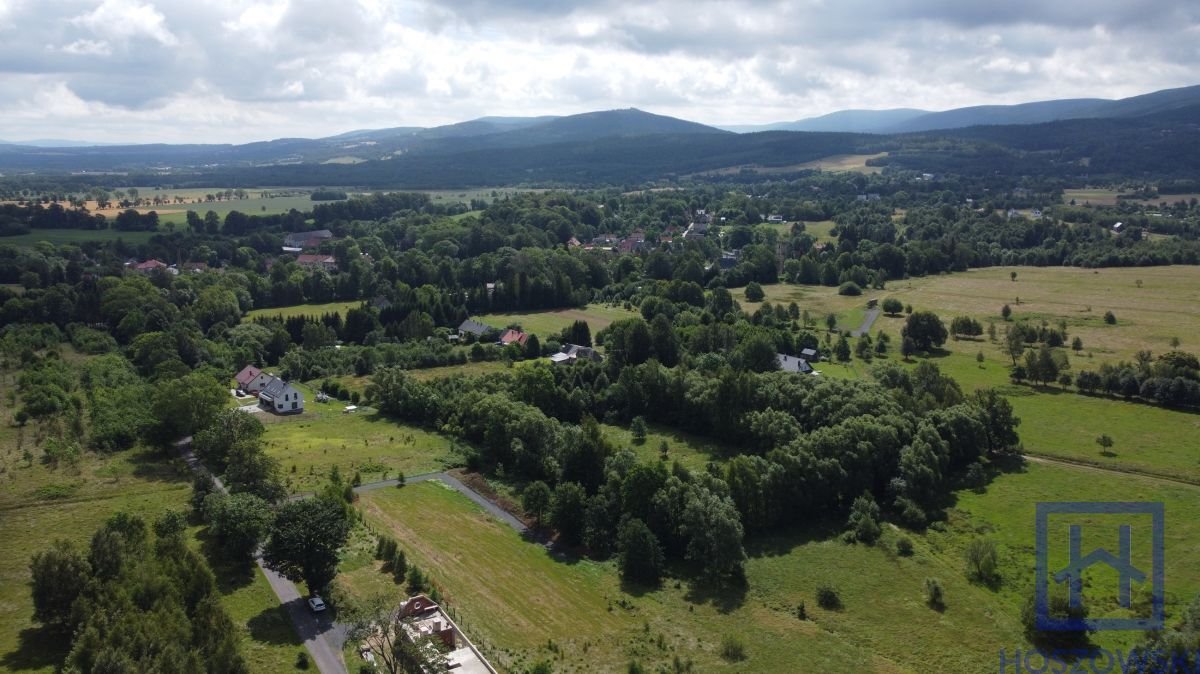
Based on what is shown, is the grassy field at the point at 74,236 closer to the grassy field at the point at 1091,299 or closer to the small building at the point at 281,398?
the small building at the point at 281,398

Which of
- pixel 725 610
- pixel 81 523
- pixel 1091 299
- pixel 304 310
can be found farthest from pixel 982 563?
pixel 304 310

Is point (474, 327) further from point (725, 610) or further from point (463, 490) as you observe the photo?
point (725, 610)

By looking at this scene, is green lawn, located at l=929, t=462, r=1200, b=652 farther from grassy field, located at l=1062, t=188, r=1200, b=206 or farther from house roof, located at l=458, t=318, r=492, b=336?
grassy field, located at l=1062, t=188, r=1200, b=206

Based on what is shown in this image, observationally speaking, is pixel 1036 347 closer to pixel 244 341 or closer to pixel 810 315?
pixel 810 315

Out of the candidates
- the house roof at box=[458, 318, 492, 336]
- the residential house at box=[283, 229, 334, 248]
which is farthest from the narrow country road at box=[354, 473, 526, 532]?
the residential house at box=[283, 229, 334, 248]

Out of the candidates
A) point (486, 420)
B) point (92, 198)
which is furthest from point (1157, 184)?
point (92, 198)

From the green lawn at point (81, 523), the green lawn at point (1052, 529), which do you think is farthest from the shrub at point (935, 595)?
the green lawn at point (81, 523)

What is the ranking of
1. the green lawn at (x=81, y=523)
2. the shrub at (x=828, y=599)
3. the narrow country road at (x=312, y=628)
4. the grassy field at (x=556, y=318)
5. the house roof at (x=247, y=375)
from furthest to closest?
the grassy field at (x=556, y=318)
the house roof at (x=247, y=375)
the shrub at (x=828, y=599)
the green lawn at (x=81, y=523)
the narrow country road at (x=312, y=628)
